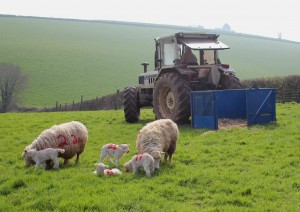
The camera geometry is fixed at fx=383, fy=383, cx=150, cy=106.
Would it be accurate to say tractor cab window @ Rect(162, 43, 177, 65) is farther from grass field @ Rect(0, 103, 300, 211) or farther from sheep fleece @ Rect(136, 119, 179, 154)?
sheep fleece @ Rect(136, 119, 179, 154)

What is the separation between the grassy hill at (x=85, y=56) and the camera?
45.1m

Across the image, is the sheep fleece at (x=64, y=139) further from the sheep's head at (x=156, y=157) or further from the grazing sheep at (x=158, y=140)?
the sheep's head at (x=156, y=157)

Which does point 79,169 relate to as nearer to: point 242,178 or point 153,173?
point 153,173

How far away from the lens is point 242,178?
677 centimetres

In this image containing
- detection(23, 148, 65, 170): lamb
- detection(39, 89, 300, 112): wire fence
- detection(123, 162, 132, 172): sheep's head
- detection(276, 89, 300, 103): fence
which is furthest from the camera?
detection(39, 89, 300, 112): wire fence

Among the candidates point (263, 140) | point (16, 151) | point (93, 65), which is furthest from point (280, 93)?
point (93, 65)

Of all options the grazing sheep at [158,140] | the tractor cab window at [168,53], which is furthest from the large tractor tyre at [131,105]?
the grazing sheep at [158,140]

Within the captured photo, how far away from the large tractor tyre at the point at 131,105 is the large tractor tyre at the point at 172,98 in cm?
182

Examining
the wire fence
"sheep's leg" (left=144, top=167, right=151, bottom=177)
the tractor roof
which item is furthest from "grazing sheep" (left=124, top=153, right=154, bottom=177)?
the wire fence

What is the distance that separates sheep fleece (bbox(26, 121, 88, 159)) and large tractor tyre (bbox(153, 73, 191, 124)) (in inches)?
199

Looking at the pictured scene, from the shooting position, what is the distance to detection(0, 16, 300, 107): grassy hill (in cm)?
4506

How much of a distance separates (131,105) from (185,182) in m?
9.40

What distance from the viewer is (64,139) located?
8.38 m

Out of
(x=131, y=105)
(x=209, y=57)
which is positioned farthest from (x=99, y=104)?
(x=209, y=57)
